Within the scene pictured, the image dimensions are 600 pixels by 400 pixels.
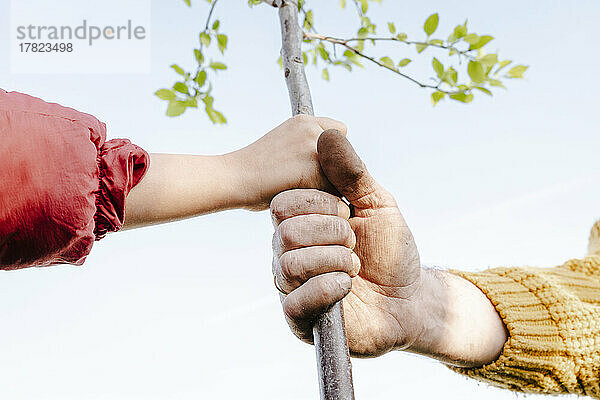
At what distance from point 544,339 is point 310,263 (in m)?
0.63

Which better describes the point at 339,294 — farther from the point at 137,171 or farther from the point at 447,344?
the point at 447,344

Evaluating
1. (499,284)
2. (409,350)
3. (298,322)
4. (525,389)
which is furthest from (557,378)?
(298,322)

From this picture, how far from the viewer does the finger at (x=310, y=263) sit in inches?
29.9

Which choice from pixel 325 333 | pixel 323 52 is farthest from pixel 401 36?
pixel 325 333

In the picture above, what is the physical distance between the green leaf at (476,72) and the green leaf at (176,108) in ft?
2.02

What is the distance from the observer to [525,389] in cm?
120

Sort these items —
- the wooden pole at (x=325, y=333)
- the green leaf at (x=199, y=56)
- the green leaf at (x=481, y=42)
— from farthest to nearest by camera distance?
the green leaf at (x=199, y=56) < the green leaf at (x=481, y=42) < the wooden pole at (x=325, y=333)

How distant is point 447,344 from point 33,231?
0.76 m

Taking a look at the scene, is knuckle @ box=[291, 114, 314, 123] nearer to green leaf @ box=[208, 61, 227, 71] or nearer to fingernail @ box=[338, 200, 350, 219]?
fingernail @ box=[338, 200, 350, 219]

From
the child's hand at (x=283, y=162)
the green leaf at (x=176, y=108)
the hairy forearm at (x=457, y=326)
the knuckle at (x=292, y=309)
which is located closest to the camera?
the knuckle at (x=292, y=309)

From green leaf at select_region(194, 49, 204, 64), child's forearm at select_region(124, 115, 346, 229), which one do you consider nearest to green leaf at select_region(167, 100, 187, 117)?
green leaf at select_region(194, 49, 204, 64)

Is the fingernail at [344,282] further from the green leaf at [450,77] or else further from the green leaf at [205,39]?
the green leaf at [205,39]

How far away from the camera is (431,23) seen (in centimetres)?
122

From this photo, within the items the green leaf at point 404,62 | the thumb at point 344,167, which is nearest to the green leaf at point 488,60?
the green leaf at point 404,62
